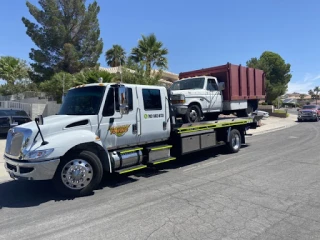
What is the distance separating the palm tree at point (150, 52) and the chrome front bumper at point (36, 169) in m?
21.8

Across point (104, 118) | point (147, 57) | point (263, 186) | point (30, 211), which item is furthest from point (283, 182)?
point (147, 57)

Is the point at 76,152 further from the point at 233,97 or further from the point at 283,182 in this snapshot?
the point at 233,97

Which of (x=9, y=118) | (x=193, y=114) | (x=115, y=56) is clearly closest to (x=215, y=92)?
(x=193, y=114)

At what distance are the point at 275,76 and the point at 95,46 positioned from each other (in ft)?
93.6

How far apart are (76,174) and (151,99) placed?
288 cm

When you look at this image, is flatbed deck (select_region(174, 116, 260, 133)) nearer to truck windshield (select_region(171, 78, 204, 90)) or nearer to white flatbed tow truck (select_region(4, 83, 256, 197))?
white flatbed tow truck (select_region(4, 83, 256, 197))

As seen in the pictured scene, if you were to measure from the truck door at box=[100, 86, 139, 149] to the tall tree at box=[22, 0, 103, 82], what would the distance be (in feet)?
61.2

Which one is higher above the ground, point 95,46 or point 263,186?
point 95,46

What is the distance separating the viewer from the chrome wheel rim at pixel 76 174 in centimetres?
568

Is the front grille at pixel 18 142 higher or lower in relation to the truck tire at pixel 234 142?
higher

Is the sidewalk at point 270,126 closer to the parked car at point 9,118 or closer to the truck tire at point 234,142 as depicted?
the truck tire at point 234,142

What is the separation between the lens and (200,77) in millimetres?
10039

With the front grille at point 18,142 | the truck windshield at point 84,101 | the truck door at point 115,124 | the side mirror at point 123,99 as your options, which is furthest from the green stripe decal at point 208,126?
the front grille at point 18,142

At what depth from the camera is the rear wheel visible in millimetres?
9062
